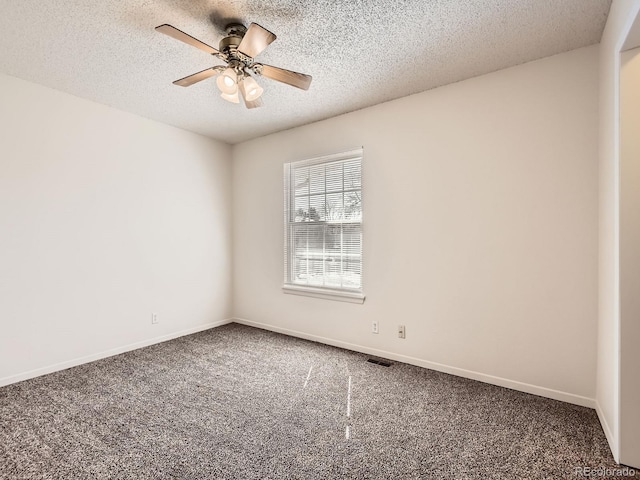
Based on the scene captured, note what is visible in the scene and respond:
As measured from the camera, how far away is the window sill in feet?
11.5

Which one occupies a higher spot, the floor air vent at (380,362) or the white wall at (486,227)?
the white wall at (486,227)

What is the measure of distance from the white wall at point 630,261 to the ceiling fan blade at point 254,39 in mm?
1918

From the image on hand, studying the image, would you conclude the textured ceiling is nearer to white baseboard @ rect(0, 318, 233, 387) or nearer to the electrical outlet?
the electrical outlet

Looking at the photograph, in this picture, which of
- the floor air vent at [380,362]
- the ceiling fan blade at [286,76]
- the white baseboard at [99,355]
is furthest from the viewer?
the floor air vent at [380,362]

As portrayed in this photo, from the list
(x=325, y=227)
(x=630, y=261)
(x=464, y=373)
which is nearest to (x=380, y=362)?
(x=464, y=373)

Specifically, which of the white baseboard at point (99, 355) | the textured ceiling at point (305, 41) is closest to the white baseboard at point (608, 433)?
the textured ceiling at point (305, 41)

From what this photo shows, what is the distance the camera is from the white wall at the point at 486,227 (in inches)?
93.0

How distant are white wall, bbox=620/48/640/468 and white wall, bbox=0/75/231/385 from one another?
4.04 meters

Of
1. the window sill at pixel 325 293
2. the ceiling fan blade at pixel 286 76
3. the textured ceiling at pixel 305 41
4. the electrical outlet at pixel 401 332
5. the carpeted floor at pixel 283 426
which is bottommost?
the carpeted floor at pixel 283 426

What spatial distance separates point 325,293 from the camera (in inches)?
148

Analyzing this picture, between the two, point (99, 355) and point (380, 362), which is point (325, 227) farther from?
point (99, 355)

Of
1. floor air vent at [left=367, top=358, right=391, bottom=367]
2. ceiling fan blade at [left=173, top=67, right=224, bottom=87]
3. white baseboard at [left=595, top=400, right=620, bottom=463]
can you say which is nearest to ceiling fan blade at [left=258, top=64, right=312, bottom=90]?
ceiling fan blade at [left=173, top=67, right=224, bottom=87]

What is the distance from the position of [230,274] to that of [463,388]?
325 centimetres

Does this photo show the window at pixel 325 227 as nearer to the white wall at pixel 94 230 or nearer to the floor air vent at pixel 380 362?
the floor air vent at pixel 380 362
